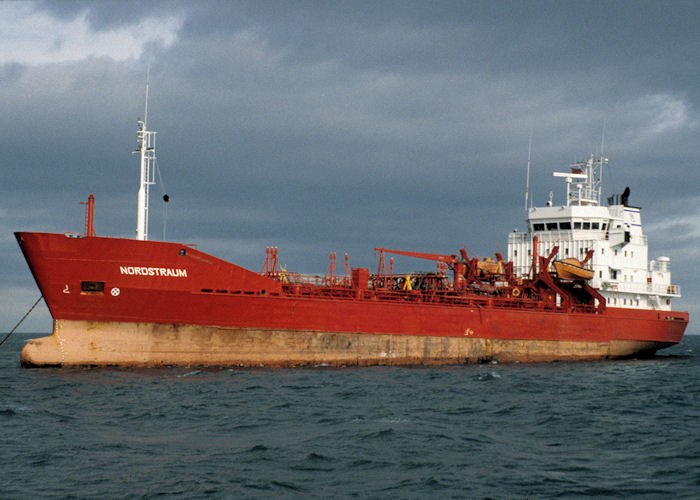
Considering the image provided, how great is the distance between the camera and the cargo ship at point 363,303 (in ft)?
81.5

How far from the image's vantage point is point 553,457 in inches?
533

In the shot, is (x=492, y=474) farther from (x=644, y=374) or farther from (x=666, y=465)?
(x=644, y=374)

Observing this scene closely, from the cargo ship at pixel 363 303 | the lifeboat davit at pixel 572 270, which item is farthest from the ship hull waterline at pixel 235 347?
the lifeboat davit at pixel 572 270

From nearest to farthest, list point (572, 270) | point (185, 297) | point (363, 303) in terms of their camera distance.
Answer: point (185, 297), point (363, 303), point (572, 270)

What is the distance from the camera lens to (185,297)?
25.7 metres

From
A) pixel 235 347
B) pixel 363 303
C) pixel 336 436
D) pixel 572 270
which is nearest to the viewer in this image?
pixel 336 436

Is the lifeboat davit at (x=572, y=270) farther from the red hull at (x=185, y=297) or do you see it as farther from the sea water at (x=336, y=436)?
the sea water at (x=336, y=436)

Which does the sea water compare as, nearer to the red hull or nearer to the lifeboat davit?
the red hull

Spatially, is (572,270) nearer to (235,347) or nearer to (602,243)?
(602,243)

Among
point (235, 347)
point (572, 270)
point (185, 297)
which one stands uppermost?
point (572, 270)

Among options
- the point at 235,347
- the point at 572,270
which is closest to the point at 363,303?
the point at 235,347

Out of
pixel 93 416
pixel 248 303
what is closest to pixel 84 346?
pixel 248 303

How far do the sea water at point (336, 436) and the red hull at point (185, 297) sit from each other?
7.86 feet

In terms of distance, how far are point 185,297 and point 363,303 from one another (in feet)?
24.6
